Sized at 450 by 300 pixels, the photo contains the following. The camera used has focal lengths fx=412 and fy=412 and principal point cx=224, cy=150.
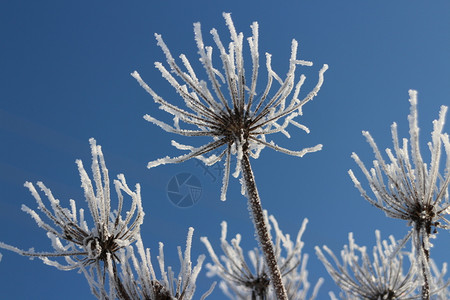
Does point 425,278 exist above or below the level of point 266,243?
below

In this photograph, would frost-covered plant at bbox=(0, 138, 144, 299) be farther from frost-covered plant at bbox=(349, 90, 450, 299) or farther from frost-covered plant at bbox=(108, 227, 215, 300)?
frost-covered plant at bbox=(349, 90, 450, 299)

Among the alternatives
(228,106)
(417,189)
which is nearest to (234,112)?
(228,106)

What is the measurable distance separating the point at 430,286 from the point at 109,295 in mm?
4964

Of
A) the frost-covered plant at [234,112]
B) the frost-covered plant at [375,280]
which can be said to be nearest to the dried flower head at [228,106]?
the frost-covered plant at [234,112]

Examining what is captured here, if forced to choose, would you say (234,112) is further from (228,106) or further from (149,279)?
(149,279)

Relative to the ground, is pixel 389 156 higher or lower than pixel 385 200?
higher

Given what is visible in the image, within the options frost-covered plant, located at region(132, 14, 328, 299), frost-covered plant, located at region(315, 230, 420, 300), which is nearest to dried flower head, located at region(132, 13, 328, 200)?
frost-covered plant, located at region(132, 14, 328, 299)

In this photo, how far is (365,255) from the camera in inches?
369

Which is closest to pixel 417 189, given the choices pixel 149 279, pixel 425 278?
pixel 425 278

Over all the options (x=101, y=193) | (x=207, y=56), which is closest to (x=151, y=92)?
(x=207, y=56)

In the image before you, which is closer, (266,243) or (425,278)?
(266,243)

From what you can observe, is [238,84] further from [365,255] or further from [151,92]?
[365,255]

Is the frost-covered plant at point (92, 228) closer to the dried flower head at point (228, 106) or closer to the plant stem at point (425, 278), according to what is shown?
the dried flower head at point (228, 106)

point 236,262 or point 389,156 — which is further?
point 236,262
